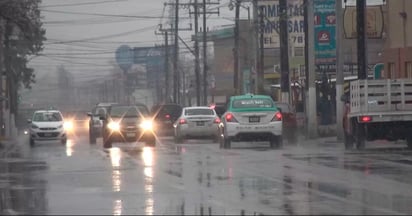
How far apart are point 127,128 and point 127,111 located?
1.16m

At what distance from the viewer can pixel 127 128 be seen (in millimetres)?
36250

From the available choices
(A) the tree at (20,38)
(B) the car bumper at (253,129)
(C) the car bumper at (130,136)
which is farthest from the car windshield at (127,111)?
(B) the car bumper at (253,129)

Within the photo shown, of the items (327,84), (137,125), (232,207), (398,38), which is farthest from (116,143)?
(232,207)

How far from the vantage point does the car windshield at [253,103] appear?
32.8 meters

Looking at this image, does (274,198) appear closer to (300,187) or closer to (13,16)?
(300,187)

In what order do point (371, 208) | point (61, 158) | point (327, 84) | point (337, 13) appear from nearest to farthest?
point (371, 208) < point (61, 158) < point (337, 13) < point (327, 84)

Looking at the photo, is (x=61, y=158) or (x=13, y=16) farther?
(x=13, y=16)

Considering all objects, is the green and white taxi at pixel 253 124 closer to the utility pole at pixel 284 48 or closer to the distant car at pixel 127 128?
the distant car at pixel 127 128

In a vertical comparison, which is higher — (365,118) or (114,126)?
(365,118)

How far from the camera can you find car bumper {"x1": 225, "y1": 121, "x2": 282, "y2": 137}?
3209cm

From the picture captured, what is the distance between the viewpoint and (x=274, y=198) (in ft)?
52.7

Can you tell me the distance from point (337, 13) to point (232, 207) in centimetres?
2432

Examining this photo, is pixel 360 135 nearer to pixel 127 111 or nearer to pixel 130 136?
pixel 130 136

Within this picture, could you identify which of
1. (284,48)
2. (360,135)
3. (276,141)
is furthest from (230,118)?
(284,48)
